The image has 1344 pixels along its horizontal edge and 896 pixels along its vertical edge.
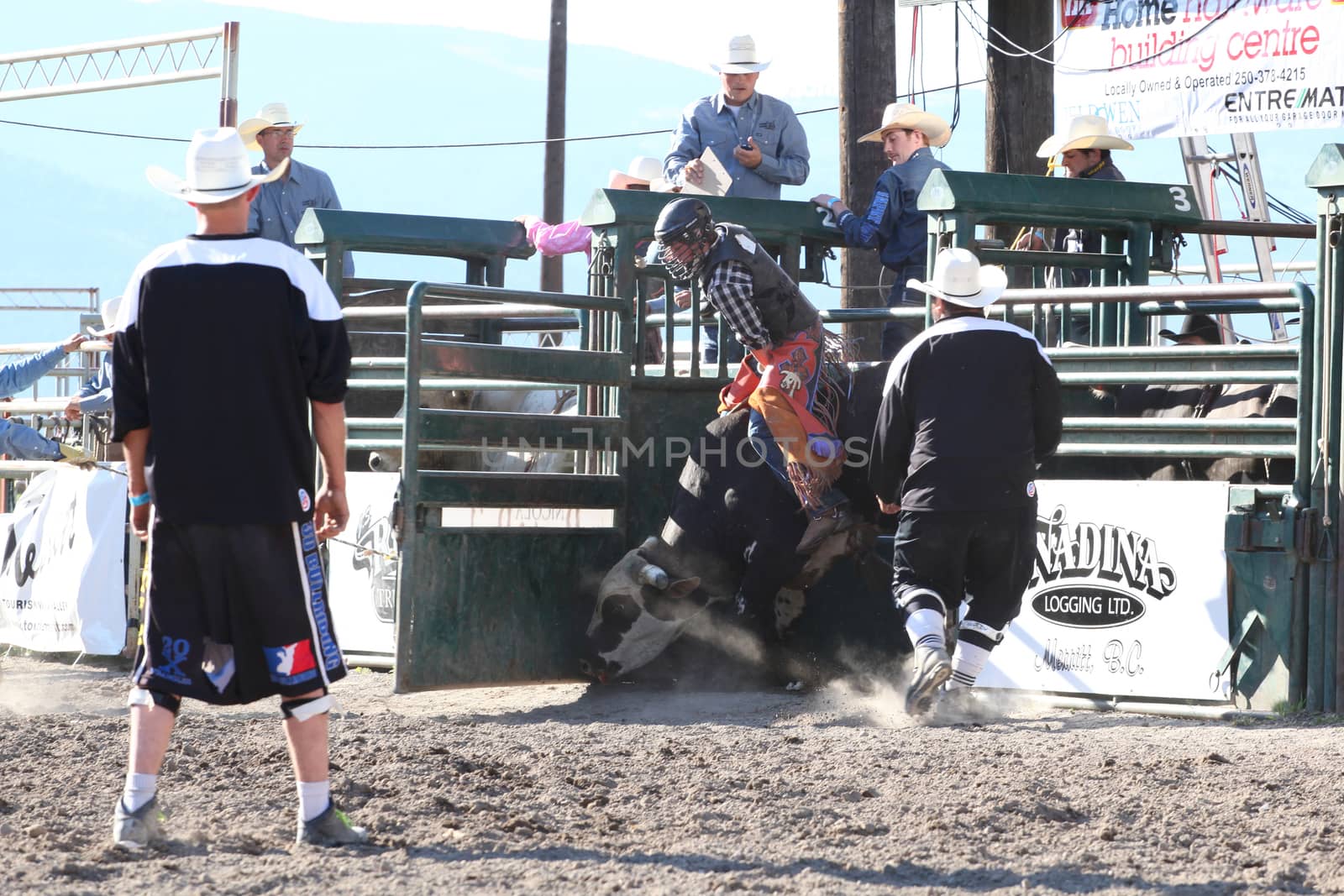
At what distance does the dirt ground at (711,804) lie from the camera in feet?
14.5

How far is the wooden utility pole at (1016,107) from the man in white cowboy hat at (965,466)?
4.79 meters

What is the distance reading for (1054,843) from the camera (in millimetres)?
4797

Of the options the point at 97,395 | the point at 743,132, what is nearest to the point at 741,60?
the point at 743,132

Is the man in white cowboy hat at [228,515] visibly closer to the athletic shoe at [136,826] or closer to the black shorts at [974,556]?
the athletic shoe at [136,826]

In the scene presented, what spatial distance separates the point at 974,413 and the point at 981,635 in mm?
866

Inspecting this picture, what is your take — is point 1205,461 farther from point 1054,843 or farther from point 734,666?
point 1054,843

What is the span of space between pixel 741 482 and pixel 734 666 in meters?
0.96

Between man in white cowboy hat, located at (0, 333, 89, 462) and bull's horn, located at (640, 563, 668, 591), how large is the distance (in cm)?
419

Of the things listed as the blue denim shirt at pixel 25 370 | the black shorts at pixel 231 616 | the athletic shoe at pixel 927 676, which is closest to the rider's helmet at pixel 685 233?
the athletic shoe at pixel 927 676

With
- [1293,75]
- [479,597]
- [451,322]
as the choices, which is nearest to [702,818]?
[479,597]

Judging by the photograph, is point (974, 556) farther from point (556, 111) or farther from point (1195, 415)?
point (556, 111)

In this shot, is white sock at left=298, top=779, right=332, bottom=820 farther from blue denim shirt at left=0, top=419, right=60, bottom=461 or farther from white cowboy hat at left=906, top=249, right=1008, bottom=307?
blue denim shirt at left=0, top=419, right=60, bottom=461

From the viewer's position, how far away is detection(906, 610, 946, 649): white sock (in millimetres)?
6793

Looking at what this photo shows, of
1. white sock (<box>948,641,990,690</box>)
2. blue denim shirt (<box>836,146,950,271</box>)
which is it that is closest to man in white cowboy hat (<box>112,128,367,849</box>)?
white sock (<box>948,641,990,690</box>)
